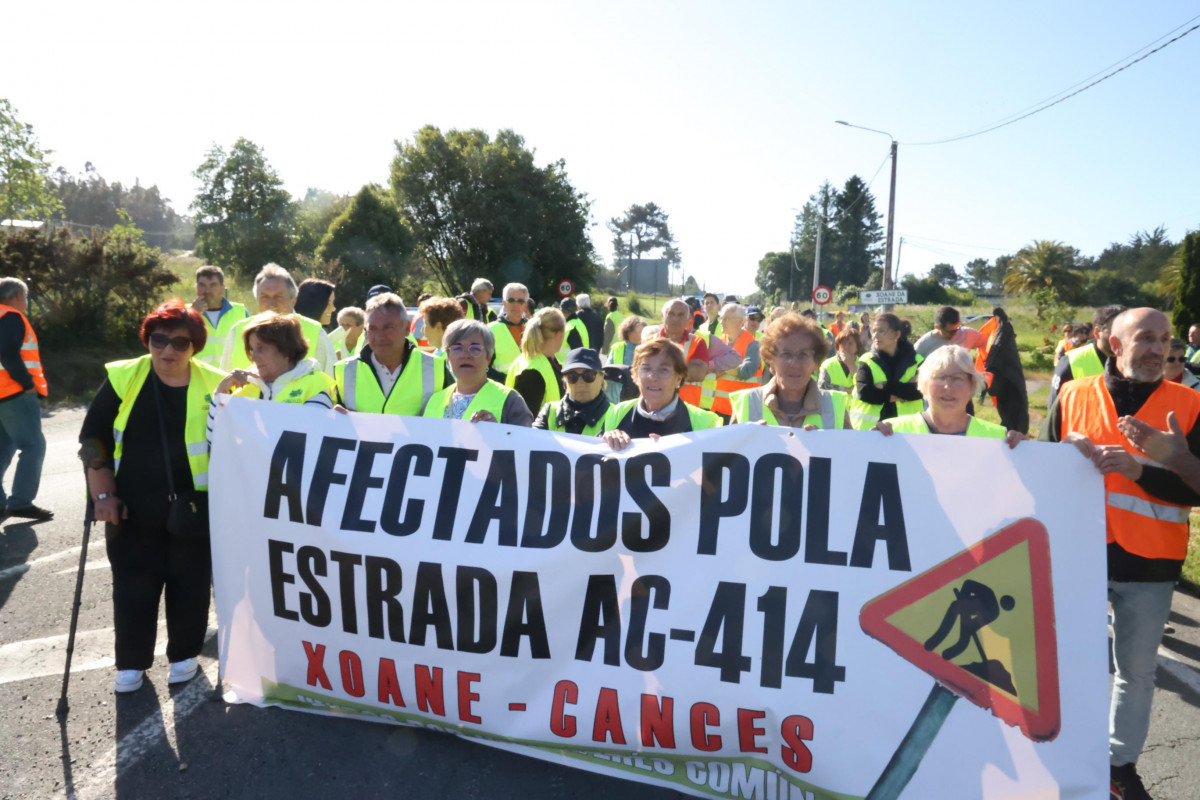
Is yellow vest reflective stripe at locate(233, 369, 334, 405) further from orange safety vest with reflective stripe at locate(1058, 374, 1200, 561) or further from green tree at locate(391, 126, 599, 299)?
green tree at locate(391, 126, 599, 299)

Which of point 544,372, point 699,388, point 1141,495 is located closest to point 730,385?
point 699,388

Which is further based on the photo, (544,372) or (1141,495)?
(544,372)

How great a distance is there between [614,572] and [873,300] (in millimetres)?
18680

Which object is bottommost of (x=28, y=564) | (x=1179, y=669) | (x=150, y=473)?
(x=1179, y=669)

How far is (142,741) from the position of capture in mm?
3305

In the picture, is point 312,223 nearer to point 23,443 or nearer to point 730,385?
point 23,443

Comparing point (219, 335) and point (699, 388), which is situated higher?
point (219, 335)

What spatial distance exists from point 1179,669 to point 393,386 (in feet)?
15.4

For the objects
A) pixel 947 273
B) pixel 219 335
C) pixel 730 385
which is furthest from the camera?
pixel 947 273

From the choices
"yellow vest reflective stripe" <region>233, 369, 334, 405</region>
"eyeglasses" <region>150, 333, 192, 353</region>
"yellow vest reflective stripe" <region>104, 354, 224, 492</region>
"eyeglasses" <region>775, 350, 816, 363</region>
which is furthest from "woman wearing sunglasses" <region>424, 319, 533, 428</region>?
"eyeglasses" <region>775, 350, 816, 363</region>

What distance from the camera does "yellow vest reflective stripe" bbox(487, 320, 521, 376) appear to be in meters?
7.10

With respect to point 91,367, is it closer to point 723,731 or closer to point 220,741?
point 220,741

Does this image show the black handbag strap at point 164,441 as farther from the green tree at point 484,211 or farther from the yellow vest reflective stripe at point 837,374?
the green tree at point 484,211

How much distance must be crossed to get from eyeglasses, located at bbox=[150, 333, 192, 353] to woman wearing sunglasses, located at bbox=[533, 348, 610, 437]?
178cm
